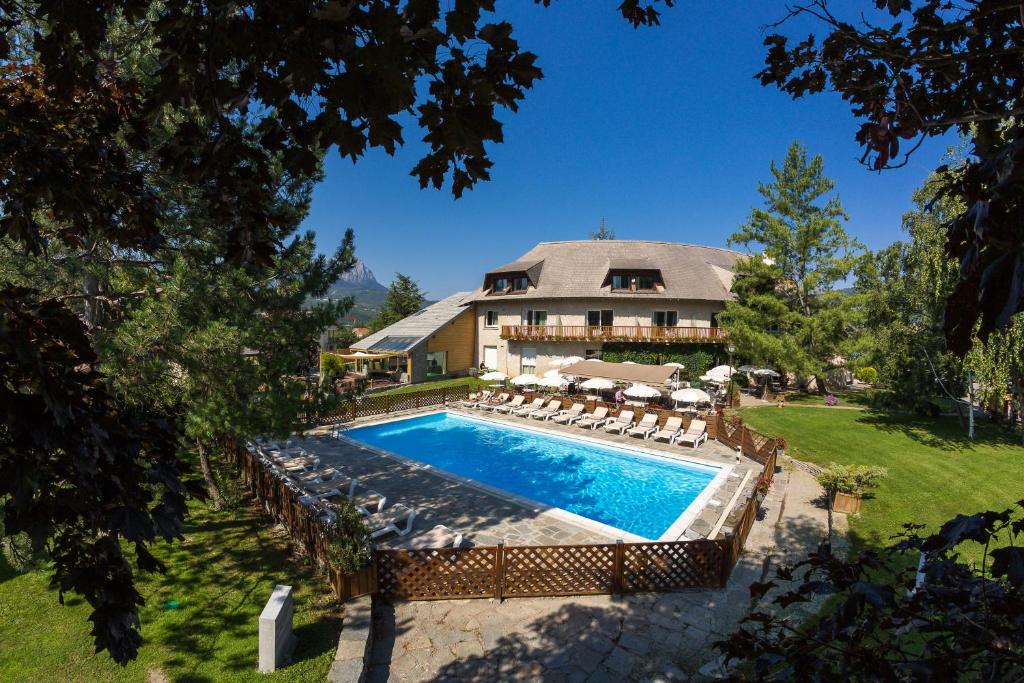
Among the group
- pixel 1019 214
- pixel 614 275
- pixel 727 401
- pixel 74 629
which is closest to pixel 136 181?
pixel 1019 214

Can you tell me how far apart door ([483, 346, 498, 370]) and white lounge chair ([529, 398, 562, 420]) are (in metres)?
13.3

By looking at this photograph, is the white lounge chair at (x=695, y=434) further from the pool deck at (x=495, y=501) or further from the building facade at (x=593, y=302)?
the building facade at (x=593, y=302)

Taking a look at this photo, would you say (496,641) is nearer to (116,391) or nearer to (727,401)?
(116,391)

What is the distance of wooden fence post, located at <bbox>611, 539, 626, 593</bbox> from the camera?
7754mm

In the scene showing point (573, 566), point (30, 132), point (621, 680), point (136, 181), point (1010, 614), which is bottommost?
point (621, 680)

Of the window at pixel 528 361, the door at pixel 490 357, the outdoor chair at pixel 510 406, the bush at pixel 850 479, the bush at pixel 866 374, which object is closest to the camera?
the bush at pixel 850 479

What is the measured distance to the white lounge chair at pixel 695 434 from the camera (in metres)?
17.4

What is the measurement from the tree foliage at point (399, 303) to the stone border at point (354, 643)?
157ft

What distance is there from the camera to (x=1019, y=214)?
1.67 meters

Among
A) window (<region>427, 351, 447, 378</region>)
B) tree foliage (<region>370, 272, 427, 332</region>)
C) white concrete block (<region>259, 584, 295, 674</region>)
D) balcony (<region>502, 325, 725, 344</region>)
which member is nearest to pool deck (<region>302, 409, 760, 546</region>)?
white concrete block (<region>259, 584, 295, 674</region>)

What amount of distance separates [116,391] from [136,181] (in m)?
6.06

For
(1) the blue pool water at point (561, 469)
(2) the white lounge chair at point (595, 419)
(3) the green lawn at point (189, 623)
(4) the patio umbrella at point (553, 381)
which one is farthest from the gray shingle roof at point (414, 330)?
(3) the green lawn at point (189, 623)

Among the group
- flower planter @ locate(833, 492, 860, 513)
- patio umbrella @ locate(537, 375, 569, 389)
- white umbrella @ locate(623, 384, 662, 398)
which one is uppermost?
patio umbrella @ locate(537, 375, 569, 389)

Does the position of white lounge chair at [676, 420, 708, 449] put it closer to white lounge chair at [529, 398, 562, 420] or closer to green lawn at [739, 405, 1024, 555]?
green lawn at [739, 405, 1024, 555]
